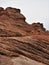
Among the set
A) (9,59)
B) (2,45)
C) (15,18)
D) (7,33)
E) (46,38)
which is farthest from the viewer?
(15,18)

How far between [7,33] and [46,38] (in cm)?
1029

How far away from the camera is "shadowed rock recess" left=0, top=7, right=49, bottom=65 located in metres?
45.7

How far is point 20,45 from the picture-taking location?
5056 centimetres

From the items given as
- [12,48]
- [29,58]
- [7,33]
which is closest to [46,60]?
[29,58]

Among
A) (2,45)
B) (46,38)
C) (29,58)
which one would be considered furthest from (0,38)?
(46,38)

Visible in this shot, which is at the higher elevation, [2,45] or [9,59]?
[2,45]

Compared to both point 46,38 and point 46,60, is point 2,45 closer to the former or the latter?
point 46,60

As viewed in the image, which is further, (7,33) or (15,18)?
(15,18)

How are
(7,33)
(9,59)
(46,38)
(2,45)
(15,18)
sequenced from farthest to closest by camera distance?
(15,18)
(46,38)
(7,33)
(2,45)
(9,59)

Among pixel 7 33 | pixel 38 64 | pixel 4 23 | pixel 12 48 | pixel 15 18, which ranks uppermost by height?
pixel 15 18

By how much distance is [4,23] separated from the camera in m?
61.1

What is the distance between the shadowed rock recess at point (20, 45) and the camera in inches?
1800

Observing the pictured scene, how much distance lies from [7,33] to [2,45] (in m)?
7.87

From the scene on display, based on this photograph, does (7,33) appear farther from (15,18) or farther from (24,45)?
(15,18)
